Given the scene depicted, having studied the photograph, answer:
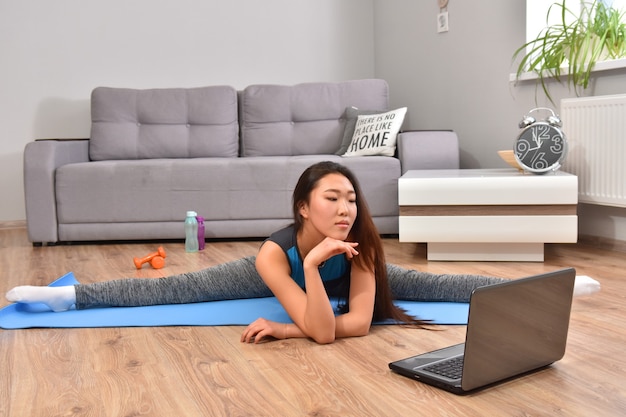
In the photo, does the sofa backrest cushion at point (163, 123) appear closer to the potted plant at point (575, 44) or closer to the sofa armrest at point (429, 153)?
the sofa armrest at point (429, 153)

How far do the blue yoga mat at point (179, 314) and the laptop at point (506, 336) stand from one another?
1.65ft

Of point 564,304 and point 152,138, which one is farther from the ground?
point 152,138

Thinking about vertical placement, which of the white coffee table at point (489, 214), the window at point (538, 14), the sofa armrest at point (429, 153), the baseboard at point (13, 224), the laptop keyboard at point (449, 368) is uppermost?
the window at point (538, 14)

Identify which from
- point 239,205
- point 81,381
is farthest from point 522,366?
point 239,205

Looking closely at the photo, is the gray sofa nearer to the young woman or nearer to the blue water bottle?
the blue water bottle

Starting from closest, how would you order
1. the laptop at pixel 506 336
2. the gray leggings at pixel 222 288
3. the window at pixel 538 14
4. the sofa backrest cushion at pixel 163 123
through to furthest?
the laptop at pixel 506 336, the gray leggings at pixel 222 288, the window at pixel 538 14, the sofa backrest cushion at pixel 163 123

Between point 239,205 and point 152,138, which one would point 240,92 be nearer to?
point 152,138

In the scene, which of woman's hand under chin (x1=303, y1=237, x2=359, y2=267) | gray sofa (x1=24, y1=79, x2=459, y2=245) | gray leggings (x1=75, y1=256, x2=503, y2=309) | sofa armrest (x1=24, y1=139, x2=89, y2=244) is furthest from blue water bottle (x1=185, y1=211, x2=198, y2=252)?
woman's hand under chin (x1=303, y1=237, x2=359, y2=267)

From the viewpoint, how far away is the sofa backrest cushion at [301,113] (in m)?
4.88

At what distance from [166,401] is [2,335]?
87cm

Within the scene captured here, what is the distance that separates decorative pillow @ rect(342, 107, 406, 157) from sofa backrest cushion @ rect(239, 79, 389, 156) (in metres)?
0.28

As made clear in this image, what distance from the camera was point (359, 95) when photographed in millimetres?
4918

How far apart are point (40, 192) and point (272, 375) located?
9.45 feet

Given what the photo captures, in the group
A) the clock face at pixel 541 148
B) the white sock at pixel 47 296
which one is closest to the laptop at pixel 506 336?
the white sock at pixel 47 296
